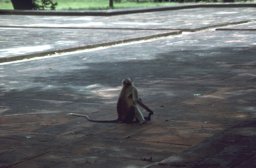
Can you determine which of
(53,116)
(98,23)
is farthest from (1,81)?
(98,23)

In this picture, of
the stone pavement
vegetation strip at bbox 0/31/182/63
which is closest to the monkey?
the stone pavement

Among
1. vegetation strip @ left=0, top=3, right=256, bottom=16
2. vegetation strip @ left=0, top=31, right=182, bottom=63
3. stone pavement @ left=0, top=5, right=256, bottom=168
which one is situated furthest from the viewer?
vegetation strip @ left=0, top=3, right=256, bottom=16

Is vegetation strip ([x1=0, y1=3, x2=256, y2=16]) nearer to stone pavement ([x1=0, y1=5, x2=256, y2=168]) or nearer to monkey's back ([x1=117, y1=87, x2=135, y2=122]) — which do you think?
stone pavement ([x1=0, y1=5, x2=256, y2=168])

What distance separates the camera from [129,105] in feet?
24.3

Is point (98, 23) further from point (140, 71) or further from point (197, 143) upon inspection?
point (197, 143)

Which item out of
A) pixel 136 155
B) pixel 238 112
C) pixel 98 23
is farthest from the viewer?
pixel 98 23

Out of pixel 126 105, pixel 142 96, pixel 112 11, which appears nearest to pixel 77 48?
pixel 142 96

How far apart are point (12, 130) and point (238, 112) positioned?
109 inches

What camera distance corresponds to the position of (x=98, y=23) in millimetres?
24766

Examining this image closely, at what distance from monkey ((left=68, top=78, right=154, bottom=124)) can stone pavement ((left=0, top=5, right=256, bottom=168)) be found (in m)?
0.12

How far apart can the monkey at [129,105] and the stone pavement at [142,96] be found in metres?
0.12

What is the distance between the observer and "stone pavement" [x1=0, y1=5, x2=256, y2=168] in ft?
20.4

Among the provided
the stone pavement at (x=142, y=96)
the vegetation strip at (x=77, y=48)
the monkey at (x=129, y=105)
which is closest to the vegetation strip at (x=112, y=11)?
the vegetation strip at (x=77, y=48)

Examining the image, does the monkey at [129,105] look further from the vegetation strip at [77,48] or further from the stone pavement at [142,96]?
the vegetation strip at [77,48]
